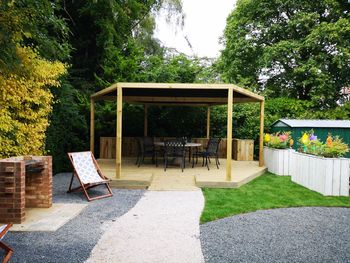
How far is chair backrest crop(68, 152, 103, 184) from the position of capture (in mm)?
6509

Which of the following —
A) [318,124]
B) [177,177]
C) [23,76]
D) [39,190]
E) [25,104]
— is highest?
[23,76]

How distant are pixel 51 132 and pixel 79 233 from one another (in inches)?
206

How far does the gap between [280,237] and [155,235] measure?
64.4 inches

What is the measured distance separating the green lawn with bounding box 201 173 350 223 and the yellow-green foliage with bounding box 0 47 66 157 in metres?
4.06

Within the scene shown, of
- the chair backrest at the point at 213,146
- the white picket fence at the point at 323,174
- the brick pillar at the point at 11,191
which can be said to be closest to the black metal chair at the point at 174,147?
the chair backrest at the point at 213,146

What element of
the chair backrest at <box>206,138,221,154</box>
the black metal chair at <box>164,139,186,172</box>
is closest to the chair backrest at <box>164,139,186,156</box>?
the black metal chair at <box>164,139,186,172</box>

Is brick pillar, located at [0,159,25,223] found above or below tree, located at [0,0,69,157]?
below

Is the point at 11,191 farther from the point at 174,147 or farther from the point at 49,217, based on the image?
the point at 174,147

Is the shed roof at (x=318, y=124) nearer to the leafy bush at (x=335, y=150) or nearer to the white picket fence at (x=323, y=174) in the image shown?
the white picket fence at (x=323, y=174)

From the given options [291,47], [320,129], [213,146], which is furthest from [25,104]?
[291,47]

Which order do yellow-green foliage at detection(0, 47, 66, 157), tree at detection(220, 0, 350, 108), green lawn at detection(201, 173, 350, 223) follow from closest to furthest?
green lawn at detection(201, 173, 350, 223), yellow-green foliage at detection(0, 47, 66, 157), tree at detection(220, 0, 350, 108)

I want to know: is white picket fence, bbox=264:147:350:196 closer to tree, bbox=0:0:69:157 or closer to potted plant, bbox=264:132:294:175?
potted plant, bbox=264:132:294:175

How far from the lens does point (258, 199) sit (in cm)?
633

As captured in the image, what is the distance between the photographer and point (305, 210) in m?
5.56
